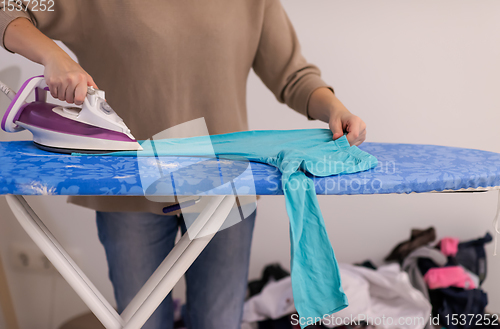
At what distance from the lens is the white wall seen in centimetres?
165

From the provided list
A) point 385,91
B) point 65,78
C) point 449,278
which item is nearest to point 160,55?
point 65,78

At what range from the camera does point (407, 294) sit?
154 centimetres

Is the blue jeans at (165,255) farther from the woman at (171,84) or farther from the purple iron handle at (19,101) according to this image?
the purple iron handle at (19,101)

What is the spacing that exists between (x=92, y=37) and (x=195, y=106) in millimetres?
284

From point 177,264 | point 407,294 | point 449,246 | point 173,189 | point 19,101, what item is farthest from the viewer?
point 449,246

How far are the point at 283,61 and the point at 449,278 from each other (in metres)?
1.21

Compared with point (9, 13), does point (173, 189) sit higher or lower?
lower

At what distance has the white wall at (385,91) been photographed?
1.65 metres

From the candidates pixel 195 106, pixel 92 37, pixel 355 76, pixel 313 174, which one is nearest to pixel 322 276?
pixel 313 174

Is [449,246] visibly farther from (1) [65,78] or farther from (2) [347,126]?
(1) [65,78]

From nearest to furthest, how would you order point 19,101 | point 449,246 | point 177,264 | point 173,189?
1. point 173,189
2. point 177,264
3. point 19,101
4. point 449,246

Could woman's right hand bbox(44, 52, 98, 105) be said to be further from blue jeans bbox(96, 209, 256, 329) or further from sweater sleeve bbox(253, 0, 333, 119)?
sweater sleeve bbox(253, 0, 333, 119)

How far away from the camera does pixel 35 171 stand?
60 cm

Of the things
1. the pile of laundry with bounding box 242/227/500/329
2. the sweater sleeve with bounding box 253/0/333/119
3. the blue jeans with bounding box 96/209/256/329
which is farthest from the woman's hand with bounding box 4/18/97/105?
the pile of laundry with bounding box 242/227/500/329
